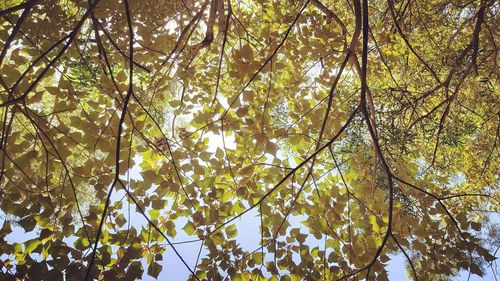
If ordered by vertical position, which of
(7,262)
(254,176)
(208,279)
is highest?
(254,176)

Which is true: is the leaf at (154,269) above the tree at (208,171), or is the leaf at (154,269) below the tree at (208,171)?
below

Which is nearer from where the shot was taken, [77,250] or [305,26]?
[77,250]

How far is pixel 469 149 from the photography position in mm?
4523

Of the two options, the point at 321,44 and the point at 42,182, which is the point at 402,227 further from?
the point at 42,182

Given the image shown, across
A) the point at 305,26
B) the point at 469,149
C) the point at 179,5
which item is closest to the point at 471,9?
the point at 469,149

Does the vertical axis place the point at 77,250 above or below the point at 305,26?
below

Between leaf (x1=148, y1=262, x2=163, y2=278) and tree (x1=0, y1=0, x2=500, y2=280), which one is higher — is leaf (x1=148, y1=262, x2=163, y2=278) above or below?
below

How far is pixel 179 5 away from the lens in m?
3.18

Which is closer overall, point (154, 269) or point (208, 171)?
point (154, 269)

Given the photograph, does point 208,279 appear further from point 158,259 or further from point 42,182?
point 42,182

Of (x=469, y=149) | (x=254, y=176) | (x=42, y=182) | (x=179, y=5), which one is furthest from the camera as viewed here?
(x=469, y=149)

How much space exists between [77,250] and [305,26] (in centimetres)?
240

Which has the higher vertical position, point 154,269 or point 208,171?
point 208,171

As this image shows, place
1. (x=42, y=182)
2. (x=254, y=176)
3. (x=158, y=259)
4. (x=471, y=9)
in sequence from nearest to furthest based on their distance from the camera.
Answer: (x=158, y=259), (x=42, y=182), (x=254, y=176), (x=471, y=9)
